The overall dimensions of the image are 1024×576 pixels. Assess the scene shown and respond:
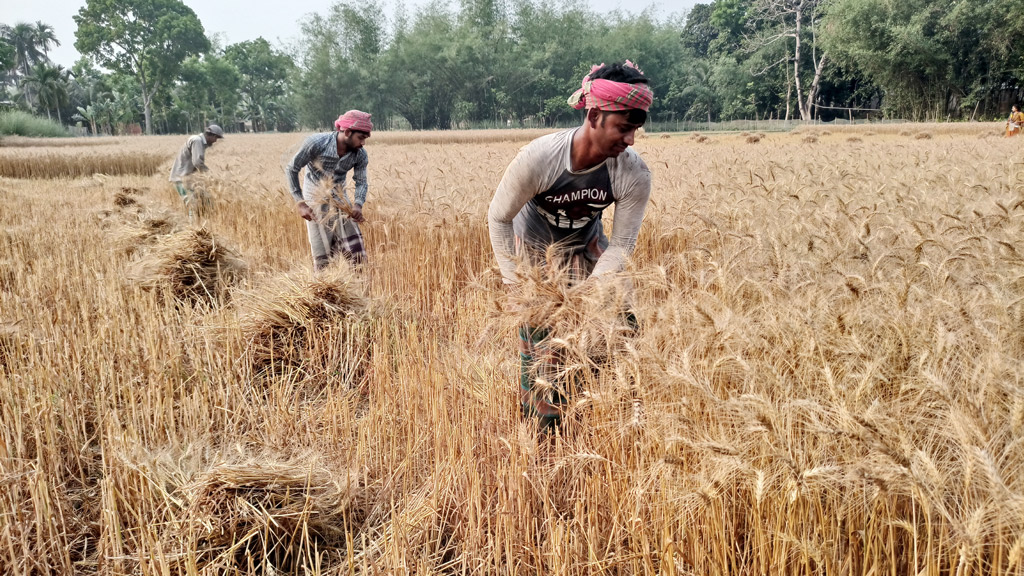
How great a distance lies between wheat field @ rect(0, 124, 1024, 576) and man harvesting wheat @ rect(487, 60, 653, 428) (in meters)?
0.14

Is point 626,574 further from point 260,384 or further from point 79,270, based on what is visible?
point 79,270

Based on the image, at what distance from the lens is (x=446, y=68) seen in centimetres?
5538

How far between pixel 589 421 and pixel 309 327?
2.06m

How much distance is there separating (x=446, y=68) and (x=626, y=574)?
193 feet

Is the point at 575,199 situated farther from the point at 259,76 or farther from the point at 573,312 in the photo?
the point at 259,76

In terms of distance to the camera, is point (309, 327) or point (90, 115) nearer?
point (309, 327)

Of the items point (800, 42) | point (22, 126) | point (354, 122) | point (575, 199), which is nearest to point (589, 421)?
point (575, 199)

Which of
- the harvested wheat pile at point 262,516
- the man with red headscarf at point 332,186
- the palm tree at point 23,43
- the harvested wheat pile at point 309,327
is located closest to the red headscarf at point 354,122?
the man with red headscarf at point 332,186

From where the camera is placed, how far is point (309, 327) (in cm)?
334

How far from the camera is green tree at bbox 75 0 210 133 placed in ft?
178

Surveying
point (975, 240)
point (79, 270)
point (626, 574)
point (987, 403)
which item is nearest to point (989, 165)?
point (975, 240)

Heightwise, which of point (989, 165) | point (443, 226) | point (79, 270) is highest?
point (989, 165)

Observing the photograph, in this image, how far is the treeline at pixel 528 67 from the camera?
36156 mm

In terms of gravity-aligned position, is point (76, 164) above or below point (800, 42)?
below
